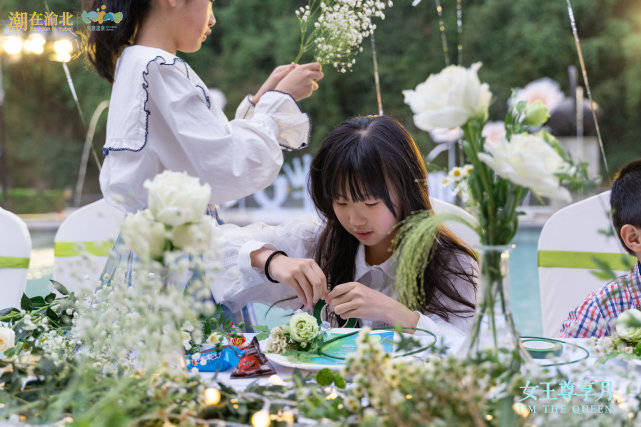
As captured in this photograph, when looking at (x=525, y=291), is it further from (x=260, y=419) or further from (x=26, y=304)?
(x=260, y=419)

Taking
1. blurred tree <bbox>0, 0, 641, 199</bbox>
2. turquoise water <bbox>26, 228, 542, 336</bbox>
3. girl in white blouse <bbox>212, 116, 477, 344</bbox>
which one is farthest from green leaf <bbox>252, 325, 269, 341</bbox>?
blurred tree <bbox>0, 0, 641, 199</bbox>

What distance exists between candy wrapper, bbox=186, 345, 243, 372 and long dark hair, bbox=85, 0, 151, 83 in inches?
28.3

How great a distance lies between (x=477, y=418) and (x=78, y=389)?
15.5 inches

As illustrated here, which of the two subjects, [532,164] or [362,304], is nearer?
[532,164]

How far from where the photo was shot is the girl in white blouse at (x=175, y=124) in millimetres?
1134

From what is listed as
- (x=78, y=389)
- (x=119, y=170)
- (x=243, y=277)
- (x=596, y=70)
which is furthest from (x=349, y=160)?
(x=596, y=70)

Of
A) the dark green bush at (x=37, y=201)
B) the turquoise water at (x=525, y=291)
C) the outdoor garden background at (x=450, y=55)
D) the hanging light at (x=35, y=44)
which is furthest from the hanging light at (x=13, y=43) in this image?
the outdoor garden background at (x=450, y=55)

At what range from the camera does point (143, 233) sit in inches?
25.5

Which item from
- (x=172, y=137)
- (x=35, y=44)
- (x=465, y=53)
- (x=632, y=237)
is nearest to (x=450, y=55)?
(x=465, y=53)

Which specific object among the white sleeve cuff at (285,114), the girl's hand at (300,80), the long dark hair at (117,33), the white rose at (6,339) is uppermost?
the long dark hair at (117,33)

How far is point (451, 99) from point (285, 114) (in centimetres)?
66

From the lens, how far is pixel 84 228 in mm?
1949

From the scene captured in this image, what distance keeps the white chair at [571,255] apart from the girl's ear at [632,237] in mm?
167

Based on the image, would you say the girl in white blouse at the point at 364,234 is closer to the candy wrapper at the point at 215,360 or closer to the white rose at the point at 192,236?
the candy wrapper at the point at 215,360
